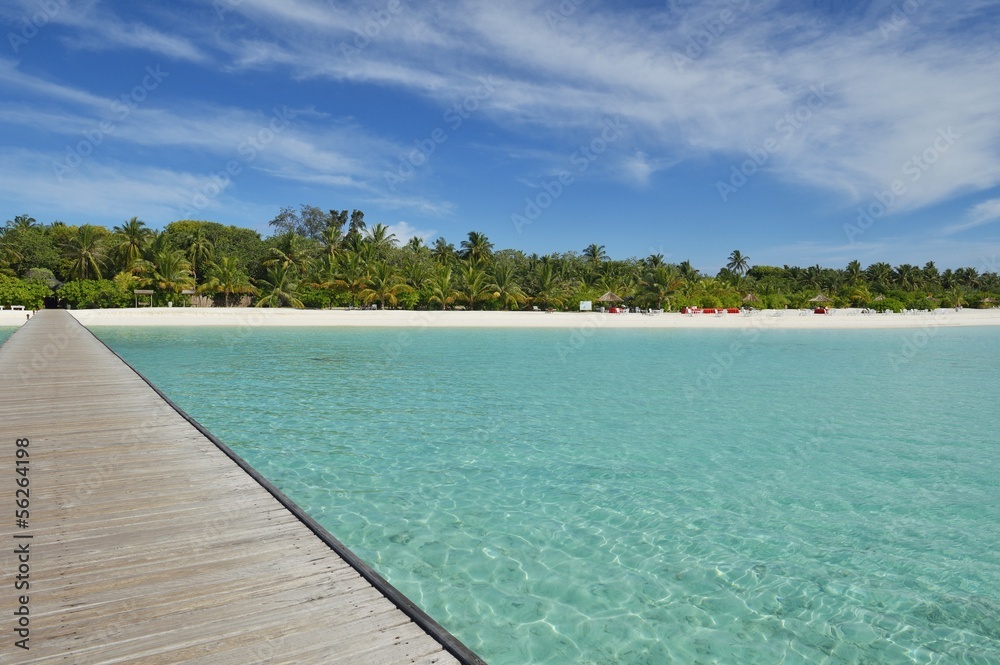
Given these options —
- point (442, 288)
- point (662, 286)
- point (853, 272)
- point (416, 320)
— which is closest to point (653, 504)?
point (416, 320)

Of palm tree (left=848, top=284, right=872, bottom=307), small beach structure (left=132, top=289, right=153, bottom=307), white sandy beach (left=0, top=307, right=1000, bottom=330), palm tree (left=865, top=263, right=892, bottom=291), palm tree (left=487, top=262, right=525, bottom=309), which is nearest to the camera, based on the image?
white sandy beach (left=0, top=307, right=1000, bottom=330)

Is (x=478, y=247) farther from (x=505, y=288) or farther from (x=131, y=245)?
(x=131, y=245)

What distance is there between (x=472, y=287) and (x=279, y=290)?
18125 millimetres

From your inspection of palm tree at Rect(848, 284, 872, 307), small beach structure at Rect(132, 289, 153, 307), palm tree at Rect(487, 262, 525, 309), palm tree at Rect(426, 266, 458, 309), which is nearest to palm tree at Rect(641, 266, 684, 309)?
palm tree at Rect(487, 262, 525, 309)

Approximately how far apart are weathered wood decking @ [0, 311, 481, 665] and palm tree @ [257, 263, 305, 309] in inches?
1952

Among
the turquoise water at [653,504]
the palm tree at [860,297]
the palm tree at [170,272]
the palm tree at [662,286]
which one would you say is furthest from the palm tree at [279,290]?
the palm tree at [860,297]

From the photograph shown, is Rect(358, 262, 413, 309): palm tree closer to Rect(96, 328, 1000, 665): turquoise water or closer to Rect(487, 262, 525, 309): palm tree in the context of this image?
Rect(487, 262, 525, 309): palm tree

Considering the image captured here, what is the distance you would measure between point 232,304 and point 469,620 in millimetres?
59502

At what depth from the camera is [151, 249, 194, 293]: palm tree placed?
172 feet

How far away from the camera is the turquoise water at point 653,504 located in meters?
4.59

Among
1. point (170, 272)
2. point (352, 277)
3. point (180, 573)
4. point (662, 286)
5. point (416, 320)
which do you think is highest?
point (662, 286)

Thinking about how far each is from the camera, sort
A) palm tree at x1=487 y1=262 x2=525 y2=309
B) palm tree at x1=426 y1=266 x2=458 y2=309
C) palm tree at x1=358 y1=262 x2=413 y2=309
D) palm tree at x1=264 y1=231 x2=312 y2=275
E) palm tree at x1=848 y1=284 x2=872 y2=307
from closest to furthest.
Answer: palm tree at x1=358 y1=262 x2=413 y2=309 → palm tree at x1=426 y1=266 x2=458 y2=309 → palm tree at x1=487 y1=262 x2=525 y2=309 → palm tree at x1=264 y1=231 x2=312 y2=275 → palm tree at x1=848 y1=284 x2=872 y2=307

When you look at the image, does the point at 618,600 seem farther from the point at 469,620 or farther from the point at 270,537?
the point at 270,537

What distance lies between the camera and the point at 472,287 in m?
55.3
